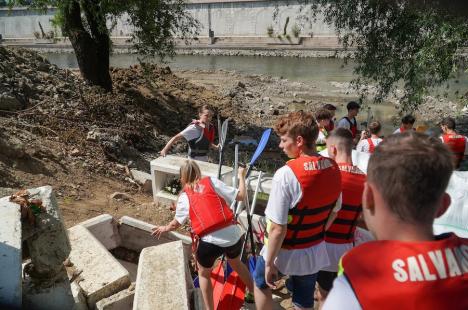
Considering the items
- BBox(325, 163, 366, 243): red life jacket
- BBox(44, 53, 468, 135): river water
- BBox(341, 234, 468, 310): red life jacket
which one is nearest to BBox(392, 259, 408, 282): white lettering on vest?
BBox(341, 234, 468, 310): red life jacket

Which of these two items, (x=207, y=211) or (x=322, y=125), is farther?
(x=322, y=125)

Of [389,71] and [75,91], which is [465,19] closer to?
[389,71]

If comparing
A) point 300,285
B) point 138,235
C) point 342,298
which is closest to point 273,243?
point 300,285

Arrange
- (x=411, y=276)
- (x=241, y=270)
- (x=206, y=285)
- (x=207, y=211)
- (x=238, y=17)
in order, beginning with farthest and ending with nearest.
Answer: (x=238, y=17) → (x=241, y=270) → (x=206, y=285) → (x=207, y=211) → (x=411, y=276)

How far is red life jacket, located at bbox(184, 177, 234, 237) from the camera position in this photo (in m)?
3.29

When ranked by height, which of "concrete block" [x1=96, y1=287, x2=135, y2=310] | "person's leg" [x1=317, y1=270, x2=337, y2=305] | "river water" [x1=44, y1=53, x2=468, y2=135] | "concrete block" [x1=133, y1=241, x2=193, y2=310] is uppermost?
"person's leg" [x1=317, y1=270, x2=337, y2=305]

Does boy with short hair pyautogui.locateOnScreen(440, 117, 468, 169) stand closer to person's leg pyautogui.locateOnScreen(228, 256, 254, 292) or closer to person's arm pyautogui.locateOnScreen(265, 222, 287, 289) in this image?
person's leg pyautogui.locateOnScreen(228, 256, 254, 292)

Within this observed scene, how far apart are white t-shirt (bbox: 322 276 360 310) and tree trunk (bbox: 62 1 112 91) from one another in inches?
431

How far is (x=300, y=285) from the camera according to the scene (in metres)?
3.01

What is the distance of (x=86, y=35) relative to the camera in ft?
38.1

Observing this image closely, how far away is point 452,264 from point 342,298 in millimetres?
359

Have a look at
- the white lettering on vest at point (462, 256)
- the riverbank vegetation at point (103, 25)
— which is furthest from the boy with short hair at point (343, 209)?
the riverbank vegetation at point (103, 25)

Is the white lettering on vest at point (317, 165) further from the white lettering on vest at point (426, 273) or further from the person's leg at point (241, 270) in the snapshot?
the white lettering on vest at point (426, 273)

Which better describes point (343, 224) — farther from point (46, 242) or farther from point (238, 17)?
point (238, 17)
